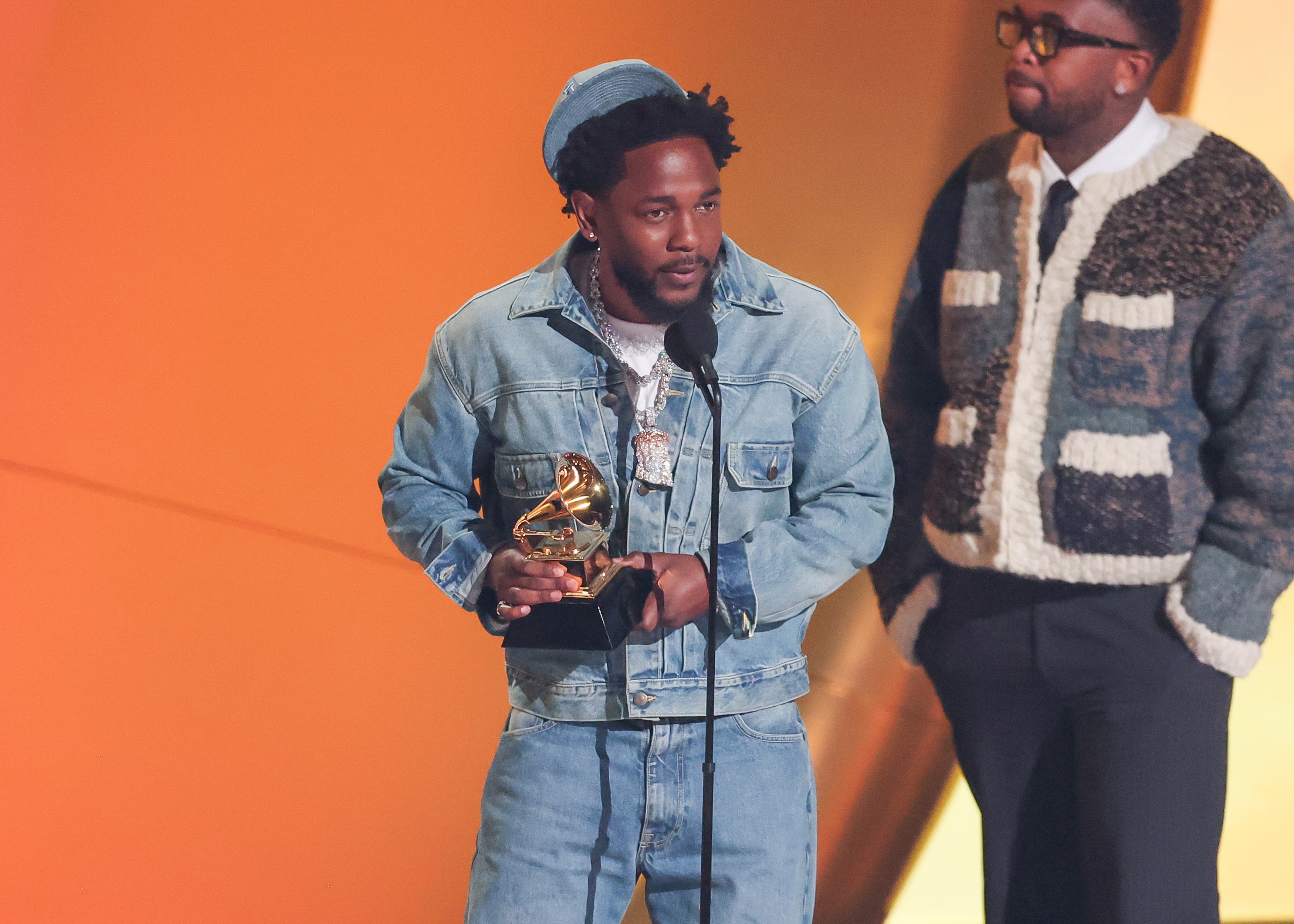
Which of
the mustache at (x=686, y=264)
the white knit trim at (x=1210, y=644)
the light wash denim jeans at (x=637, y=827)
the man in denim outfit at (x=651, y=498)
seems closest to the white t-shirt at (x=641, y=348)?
the man in denim outfit at (x=651, y=498)

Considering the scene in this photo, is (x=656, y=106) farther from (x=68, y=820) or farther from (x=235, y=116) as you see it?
(x=68, y=820)

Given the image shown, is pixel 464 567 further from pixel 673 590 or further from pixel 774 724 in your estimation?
pixel 774 724

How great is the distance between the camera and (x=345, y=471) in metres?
2.73

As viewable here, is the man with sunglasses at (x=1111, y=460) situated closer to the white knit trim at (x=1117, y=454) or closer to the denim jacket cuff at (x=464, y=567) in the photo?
the white knit trim at (x=1117, y=454)

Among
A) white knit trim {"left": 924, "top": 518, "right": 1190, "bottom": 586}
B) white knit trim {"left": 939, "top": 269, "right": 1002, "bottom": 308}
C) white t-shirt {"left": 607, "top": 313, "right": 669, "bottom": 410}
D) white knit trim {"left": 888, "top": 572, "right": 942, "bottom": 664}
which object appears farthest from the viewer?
white knit trim {"left": 888, "top": 572, "right": 942, "bottom": 664}

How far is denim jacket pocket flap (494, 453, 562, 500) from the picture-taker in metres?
1.79

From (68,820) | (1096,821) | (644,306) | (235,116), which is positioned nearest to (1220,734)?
(1096,821)

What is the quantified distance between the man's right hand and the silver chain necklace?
0.21m

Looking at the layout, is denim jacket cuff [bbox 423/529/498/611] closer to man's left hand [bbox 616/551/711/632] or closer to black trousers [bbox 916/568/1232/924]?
man's left hand [bbox 616/551/711/632]

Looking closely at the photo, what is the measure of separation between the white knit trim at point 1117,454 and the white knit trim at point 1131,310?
0.16 meters

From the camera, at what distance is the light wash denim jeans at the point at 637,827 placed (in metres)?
1.75

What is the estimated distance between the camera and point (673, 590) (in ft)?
5.46

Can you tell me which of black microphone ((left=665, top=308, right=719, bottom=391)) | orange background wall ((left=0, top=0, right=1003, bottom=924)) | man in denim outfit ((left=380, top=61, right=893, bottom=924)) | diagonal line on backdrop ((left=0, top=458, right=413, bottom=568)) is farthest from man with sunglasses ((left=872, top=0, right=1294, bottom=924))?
diagonal line on backdrop ((left=0, top=458, right=413, bottom=568))

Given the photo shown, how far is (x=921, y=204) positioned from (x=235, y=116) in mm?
1358
